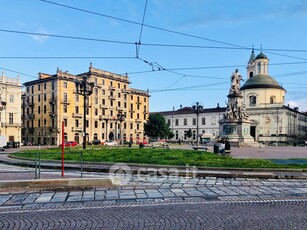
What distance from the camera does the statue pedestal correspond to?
4228 centimetres

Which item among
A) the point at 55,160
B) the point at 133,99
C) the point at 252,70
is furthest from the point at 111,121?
the point at 55,160

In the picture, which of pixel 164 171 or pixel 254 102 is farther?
pixel 254 102

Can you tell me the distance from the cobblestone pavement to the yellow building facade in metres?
60.3

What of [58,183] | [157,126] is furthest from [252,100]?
[58,183]

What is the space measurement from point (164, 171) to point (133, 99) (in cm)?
7793

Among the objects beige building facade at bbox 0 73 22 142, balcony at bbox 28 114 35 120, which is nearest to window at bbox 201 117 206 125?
balcony at bbox 28 114 35 120

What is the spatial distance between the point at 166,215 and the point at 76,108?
71.2 m

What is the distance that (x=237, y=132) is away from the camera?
43.1m

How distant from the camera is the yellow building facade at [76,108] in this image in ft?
237

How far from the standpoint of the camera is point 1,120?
205 feet

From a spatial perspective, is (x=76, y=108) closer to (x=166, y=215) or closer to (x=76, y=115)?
(x=76, y=115)

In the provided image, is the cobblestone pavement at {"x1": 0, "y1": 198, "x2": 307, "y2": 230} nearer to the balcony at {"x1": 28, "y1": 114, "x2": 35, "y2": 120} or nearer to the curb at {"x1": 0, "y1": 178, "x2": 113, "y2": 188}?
the curb at {"x1": 0, "y1": 178, "x2": 113, "y2": 188}

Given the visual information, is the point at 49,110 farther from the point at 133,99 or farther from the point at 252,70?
the point at 252,70

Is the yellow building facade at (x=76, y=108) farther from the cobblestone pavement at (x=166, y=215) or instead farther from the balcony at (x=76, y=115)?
the cobblestone pavement at (x=166, y=215)
